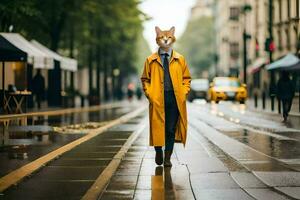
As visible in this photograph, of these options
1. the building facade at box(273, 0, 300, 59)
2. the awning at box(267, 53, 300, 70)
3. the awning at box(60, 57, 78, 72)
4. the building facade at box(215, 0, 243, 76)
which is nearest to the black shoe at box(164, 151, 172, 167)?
the awning at box(267, 53, 300, 70)

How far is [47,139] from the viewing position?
14.6 metres

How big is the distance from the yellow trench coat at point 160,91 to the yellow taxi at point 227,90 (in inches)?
1190

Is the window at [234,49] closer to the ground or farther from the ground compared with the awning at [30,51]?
farther from the ground

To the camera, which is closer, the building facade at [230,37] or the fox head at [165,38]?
the fox head at [165,38]

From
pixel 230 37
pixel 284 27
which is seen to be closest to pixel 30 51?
pixel 284 27


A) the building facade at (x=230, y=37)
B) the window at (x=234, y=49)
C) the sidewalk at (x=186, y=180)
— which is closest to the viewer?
the sidewalk at (x=186, y=180)

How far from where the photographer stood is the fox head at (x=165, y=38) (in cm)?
937

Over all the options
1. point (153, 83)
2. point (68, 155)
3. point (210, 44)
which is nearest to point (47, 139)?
point (68, 155)

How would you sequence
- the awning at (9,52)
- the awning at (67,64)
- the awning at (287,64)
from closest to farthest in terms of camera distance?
the awning at (9,52) → the awning at (287,64) → the awning at (67,64)

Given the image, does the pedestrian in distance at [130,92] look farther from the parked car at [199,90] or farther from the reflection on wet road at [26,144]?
the reflection on wet road at [26,144]

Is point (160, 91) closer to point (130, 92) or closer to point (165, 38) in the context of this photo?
point (165, 38)

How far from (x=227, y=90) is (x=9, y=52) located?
20.1 m

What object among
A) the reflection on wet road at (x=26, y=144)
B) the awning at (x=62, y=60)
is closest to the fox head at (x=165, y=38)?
the reflection on wet road at (x=26, y=144)

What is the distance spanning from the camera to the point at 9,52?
2212 cm
